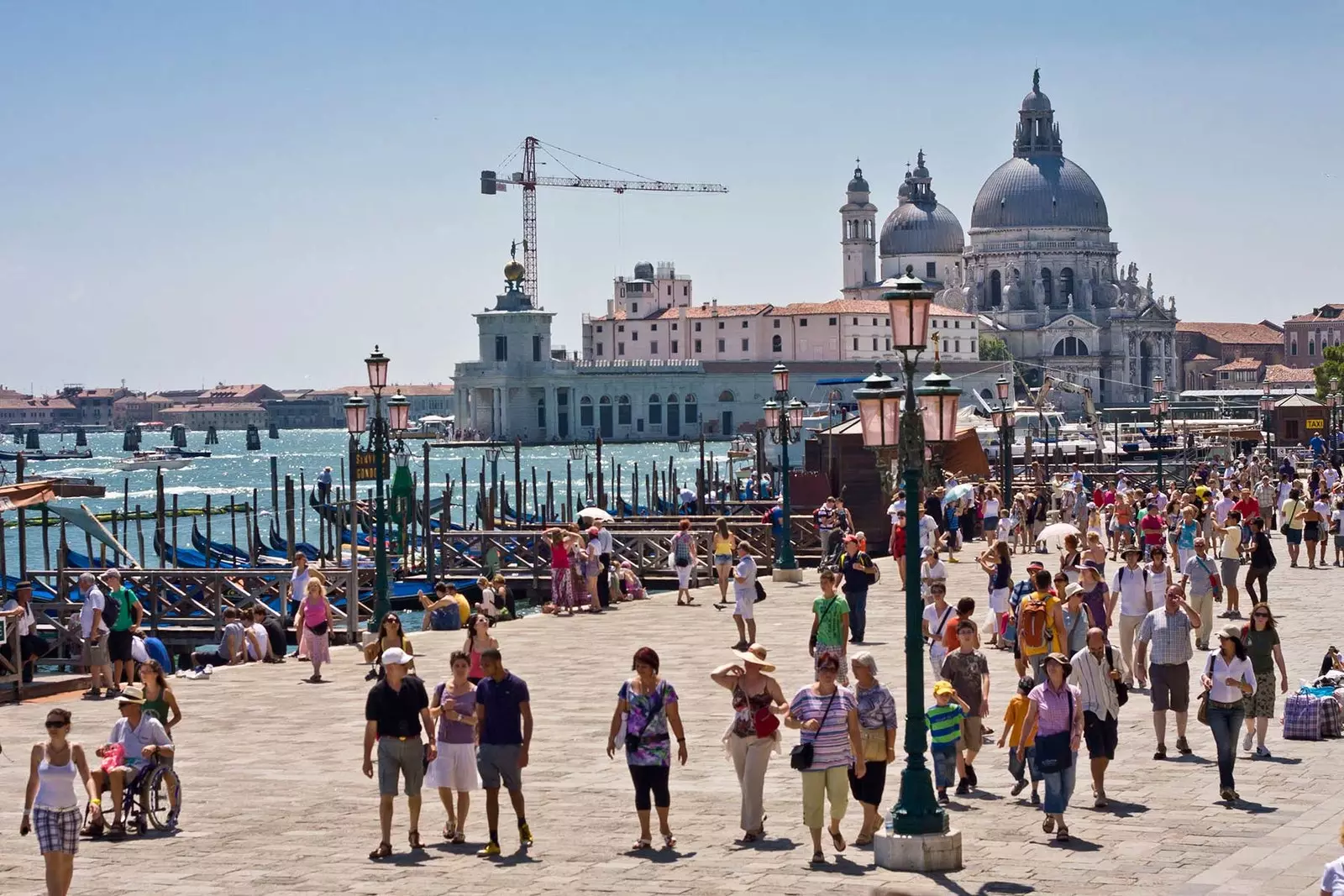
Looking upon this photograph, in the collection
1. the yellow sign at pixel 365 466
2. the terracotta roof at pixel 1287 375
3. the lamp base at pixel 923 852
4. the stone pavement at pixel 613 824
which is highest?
the terracotta roof at pixel 1287 375

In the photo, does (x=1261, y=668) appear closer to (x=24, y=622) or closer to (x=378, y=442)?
(x=24, y=622)

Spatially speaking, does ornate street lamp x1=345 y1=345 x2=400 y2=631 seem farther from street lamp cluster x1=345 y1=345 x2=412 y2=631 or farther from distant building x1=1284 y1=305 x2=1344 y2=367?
distant building x1=1284 y1=305 x2=1344 y2=367

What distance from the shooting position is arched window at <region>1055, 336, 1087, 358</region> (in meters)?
137

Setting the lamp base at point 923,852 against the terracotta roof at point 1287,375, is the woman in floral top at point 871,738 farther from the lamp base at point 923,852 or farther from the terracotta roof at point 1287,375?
the terracotta roof at point 1287,375

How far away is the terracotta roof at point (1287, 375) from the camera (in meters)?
141

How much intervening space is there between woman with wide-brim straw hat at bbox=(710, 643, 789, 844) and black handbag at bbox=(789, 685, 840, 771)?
19 cm

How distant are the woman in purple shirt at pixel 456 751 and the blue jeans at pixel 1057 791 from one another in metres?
2.62

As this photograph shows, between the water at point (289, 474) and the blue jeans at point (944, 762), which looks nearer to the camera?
the blue jeans at point (944, 762)

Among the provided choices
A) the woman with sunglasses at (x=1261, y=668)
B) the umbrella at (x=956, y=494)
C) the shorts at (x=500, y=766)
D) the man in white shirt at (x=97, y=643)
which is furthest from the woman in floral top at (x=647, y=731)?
the umbrella at (x=956, y=494)

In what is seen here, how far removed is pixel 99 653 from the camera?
1602 cm

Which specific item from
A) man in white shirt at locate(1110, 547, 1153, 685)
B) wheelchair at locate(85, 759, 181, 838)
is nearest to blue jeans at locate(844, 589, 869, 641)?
man in white shirt at locate(1110, 547, 1153, 685)

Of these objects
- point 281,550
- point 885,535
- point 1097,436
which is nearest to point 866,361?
point 1097,436

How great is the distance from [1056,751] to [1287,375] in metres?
140

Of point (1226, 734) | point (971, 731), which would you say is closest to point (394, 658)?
point (971, 731)
